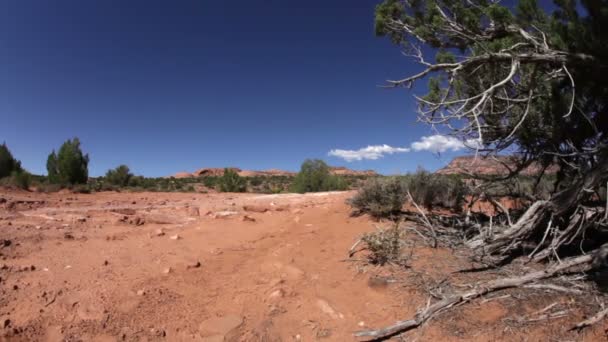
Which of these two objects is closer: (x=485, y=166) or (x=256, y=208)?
(x=485, y=166)

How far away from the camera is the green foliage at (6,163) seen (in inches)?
736

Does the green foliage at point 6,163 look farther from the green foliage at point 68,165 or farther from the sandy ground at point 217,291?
the sandy ground at point 217,291

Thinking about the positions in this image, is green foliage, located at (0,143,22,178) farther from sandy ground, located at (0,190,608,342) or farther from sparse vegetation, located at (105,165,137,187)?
sandy ground, located at (0,190,608,342)

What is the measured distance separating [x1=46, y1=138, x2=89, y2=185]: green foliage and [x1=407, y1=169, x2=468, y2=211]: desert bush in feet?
61.7

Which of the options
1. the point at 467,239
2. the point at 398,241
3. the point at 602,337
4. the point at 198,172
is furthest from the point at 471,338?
the point at 198,172

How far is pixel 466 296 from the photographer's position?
10.1 feet

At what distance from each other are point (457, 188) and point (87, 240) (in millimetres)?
6837

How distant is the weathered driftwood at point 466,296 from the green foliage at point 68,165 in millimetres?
20534

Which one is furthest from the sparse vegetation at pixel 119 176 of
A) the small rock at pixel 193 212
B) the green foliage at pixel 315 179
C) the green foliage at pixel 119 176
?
the small rock at pixel 193 212

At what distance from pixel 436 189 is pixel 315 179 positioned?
12.9 metres

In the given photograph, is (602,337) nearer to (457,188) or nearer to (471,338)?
(471,338)

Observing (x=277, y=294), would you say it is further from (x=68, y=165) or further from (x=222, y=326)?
(x=68, y=165)

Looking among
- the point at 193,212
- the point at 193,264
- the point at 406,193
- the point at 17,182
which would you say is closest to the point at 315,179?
the point at 193,212

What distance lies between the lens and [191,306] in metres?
3.42
